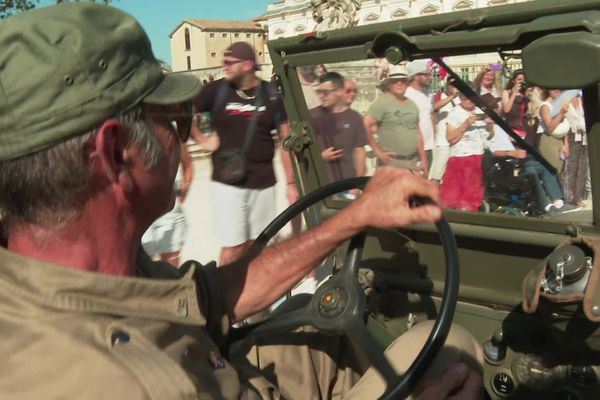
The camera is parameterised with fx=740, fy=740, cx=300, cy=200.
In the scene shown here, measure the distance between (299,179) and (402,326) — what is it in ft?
2.47

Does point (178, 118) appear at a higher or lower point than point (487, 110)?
higher

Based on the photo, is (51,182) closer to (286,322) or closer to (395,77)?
(286,322)

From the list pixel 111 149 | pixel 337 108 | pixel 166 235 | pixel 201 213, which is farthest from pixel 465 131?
pixel 201 213

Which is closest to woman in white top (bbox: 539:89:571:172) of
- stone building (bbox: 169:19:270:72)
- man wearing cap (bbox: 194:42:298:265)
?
man wearing cap (bbox: 194:42:298:265)

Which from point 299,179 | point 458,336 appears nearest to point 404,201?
point 458,336

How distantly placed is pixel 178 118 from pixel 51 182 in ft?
1.21

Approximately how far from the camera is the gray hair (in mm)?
1479

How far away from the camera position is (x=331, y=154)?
2.90 metres

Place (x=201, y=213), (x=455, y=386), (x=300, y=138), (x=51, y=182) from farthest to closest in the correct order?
(x=201, y=213), (x=300, y=138), (x=455, y=386), (x=51, y=182)

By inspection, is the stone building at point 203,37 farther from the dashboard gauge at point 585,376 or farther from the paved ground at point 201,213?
the dashboard gauge at point 585,376

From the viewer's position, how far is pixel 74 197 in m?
1.52

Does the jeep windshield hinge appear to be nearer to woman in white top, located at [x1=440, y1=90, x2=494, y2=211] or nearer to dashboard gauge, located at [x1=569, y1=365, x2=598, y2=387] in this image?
woman in white top, located at [x1=440, y1=90, x2=494, y2=211]

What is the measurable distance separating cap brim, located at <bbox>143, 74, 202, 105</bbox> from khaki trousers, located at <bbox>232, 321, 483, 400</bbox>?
2.54ft

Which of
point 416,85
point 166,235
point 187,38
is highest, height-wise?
point 416,85
